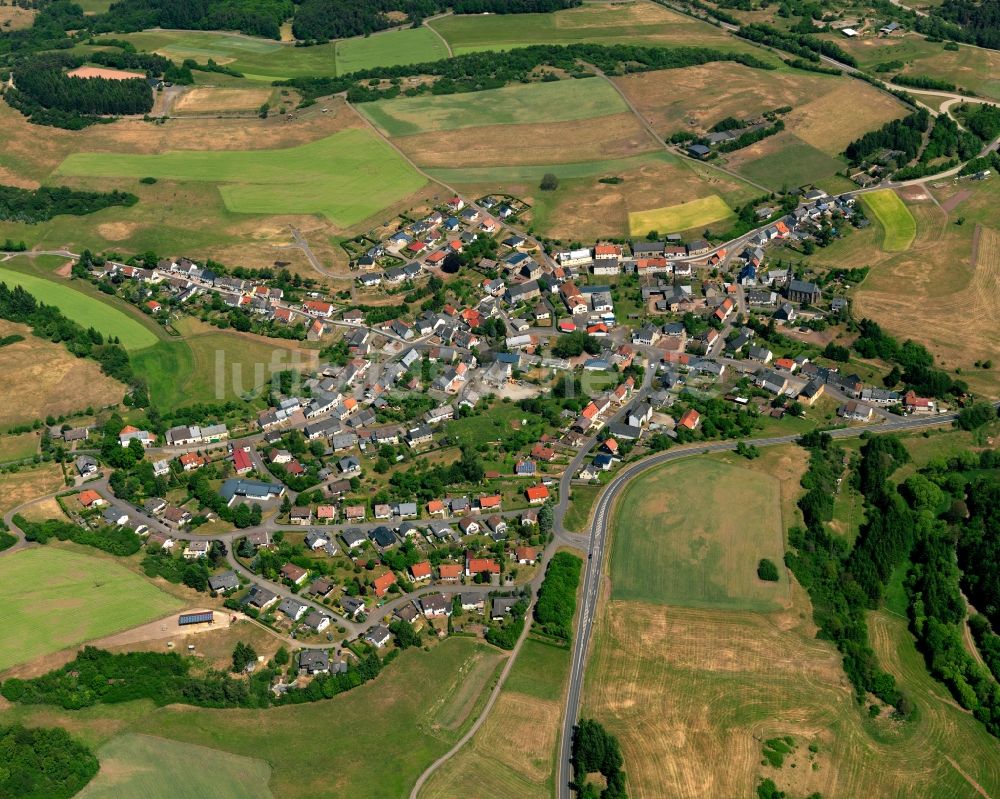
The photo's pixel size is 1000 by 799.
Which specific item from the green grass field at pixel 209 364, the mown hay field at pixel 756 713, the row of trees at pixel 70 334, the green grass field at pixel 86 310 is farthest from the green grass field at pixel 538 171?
the mown hay field at pixel 756 713

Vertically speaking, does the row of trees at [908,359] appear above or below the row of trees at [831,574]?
above

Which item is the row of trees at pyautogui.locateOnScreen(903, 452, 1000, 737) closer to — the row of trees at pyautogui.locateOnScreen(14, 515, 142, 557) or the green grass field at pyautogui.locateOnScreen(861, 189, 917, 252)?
the green grass field at pyautogui.locateOnScreen(861, 189, 917, 252)

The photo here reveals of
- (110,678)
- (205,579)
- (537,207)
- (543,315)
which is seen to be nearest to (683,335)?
(543,315)

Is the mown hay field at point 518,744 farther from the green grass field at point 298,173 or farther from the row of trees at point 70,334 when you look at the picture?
the green grass field at point 298,173

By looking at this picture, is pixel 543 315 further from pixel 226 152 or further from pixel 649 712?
pixel 226 152

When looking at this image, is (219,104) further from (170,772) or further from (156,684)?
(170,772)

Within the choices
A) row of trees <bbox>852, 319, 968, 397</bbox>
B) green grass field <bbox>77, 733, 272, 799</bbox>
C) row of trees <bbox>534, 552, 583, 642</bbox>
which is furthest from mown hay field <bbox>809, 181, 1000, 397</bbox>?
green grass field <bbox>77, 733, 272, 799</bbox>

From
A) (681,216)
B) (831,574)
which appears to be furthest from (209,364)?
(831,574)
